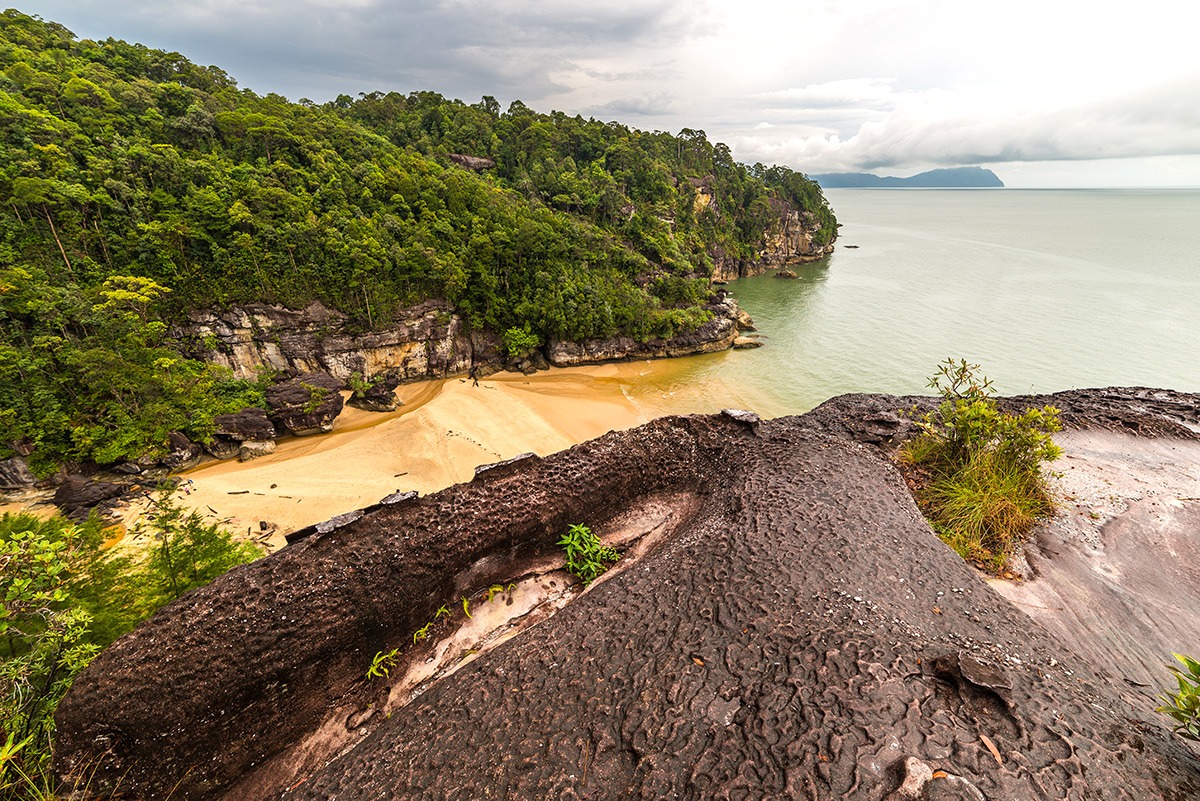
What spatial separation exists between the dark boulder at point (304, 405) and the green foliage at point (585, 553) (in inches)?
744

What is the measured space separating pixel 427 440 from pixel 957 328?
4065cm

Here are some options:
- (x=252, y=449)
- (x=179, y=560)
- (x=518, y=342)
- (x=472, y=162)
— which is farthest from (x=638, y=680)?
(x=472, y=162)

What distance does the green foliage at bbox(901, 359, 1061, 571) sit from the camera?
759cm

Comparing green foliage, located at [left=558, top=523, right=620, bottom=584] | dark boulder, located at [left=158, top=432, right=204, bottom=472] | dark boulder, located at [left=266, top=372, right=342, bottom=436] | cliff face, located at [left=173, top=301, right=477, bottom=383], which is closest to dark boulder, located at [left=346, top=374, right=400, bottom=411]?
cliff face, located at [left=173, top=301, right=477, bottom=383]

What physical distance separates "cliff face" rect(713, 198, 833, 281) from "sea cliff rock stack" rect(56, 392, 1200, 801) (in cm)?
6267

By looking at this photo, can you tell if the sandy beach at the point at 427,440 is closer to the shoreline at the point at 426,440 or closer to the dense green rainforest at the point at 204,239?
the shoreline at the point at 426,440

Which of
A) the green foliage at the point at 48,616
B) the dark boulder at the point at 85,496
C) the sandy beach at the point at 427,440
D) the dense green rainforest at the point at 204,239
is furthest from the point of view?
the dense green rainforest at the point at 204,239

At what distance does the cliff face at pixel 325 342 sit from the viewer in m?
22.4

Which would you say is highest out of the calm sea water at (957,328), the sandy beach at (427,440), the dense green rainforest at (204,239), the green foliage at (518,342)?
the dense green rainforest at (204,239)

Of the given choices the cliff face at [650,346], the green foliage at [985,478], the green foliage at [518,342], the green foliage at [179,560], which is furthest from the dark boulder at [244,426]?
the green foliage at [985,478]

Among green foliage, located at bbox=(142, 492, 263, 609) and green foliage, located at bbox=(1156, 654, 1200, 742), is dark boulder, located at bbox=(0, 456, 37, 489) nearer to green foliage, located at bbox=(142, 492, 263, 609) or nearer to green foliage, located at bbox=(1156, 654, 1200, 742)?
green foliage, located at bbox=(142, 492, 263, 609)

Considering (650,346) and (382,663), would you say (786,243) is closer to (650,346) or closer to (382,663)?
(650,346)

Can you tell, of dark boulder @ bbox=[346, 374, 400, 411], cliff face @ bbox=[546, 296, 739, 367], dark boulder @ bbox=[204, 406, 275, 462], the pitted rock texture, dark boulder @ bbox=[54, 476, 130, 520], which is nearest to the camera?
dark boulder @ bbox=[54, 476, 130, 520]

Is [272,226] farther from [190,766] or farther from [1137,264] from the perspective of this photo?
[1137,264]
